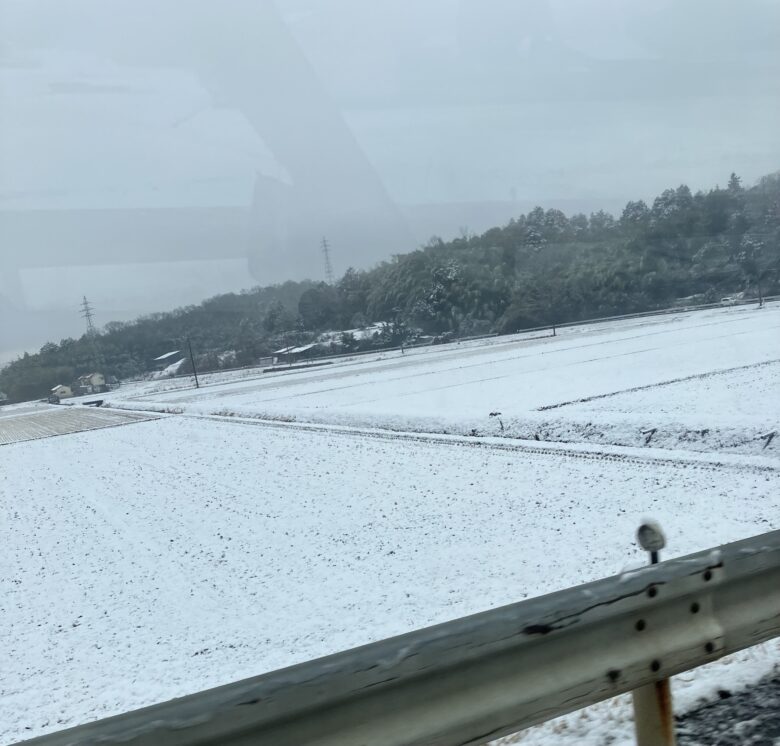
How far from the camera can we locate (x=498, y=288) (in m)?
13.7

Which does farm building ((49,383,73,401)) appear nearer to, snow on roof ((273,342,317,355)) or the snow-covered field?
the snow-covered field

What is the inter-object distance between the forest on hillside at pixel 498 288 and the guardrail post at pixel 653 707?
4.54 metres

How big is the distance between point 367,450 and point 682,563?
10.9 meters

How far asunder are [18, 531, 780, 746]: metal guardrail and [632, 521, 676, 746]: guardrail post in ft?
0.21

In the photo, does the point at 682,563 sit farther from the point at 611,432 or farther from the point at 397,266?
the point at 611,432

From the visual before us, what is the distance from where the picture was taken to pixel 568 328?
22188 mm

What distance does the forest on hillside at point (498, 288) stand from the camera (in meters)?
6.32

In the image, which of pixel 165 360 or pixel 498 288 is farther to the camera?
pixel 498 288

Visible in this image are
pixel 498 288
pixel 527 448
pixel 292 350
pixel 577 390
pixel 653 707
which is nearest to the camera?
pixel 653 707

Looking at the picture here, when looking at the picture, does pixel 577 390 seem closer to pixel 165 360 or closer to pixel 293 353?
pixel 293 353

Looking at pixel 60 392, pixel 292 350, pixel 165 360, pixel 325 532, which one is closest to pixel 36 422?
pixel 60 392

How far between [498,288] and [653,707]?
38.6 ft

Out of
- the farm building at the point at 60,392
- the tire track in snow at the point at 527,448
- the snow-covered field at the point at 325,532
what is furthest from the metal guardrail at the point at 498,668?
the tire track in snow at the point at 527,448

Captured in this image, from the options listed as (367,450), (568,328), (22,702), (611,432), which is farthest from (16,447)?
(568,328)
